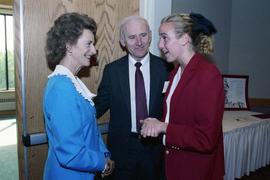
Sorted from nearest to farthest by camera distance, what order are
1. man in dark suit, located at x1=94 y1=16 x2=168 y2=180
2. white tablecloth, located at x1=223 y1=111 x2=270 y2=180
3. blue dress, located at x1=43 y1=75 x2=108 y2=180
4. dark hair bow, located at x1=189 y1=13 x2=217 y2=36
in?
blue dress, located at x1=43 y1=75 x2=108 y2=180 → dark hair bow, located at x1=189 y1=13 x2=217 y2=36 → man in dark suit, located at x1=94 y1=16 x2=168 y2=180 → white tablecloth, located at x1=223 y1=111 x2=270 y2=180

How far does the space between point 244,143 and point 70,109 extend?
2.24 meters

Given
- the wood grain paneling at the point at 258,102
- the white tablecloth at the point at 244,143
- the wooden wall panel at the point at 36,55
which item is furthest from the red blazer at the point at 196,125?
the wood grain paneling at the point at 258,102

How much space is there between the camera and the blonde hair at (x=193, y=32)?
4.65 ft

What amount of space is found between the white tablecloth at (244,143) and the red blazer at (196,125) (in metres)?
1.16

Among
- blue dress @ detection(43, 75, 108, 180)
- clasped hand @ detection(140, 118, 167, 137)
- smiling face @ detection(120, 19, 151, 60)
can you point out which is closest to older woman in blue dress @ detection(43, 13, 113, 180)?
blue dress @ detection(43, 75, 108, 180)

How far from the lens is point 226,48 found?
150 inches

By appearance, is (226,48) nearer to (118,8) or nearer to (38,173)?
(118,8)

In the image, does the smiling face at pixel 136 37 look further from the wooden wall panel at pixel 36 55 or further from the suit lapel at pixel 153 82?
the wooden wall panel at pixel 36 55

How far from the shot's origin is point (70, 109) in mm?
1144

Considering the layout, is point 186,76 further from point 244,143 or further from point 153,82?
point 244,143

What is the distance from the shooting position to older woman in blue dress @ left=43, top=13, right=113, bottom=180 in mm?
1137

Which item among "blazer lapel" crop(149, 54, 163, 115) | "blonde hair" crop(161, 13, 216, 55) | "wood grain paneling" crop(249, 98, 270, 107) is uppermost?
"blonde hair" crop(161, 13, 216, 55)

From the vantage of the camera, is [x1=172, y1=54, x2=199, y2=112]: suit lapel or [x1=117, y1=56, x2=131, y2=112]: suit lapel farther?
[x1=117, y1=56, x2=131, y2=112]: suit lapel

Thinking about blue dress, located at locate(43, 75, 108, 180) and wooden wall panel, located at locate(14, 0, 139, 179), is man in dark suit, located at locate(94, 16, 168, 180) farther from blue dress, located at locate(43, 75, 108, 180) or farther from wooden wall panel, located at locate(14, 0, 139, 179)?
blue dress, located at locate(43, 75, 108, 180)
